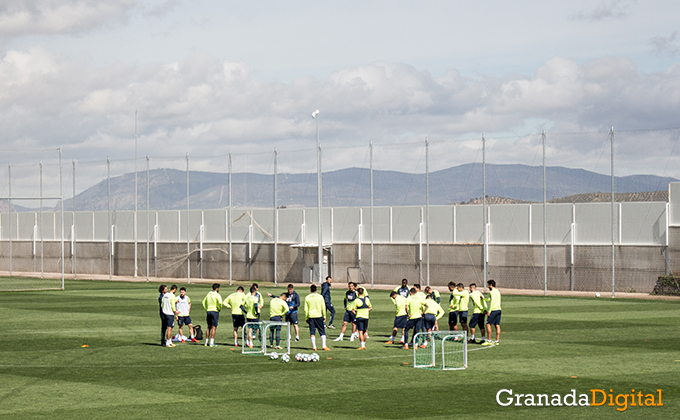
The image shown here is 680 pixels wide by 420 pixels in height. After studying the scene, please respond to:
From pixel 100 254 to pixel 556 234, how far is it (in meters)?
45.1

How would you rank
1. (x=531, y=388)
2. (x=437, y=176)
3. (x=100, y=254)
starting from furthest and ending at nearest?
1. (x=100, y=254)
2. (x=437, y=176)
3. (x=531, y=388)

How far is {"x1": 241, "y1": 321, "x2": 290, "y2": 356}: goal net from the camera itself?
21.8 meters

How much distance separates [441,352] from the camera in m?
22.2

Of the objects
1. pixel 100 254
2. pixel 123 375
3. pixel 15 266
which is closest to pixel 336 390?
pixel 123 375

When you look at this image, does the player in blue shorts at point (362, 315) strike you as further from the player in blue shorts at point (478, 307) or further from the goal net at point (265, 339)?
the player in blue shorts at point (478, 307)

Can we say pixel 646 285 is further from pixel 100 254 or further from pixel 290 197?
pixel 100 254

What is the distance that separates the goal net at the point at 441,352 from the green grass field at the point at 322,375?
1.20 feet

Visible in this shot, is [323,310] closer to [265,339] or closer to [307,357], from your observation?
[265,339]

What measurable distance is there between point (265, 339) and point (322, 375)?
400 centimetres

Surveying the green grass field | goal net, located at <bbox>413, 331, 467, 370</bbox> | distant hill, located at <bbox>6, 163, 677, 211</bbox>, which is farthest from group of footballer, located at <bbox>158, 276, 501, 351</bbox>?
distant hill, located at <bbox>6, 163, 677, 211</bbox>

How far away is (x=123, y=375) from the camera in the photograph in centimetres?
1867

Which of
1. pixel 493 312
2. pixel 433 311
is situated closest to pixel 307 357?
pixel 433 311

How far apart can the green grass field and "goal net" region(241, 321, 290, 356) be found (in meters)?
0.50

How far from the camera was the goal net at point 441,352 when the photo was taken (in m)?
19.3
